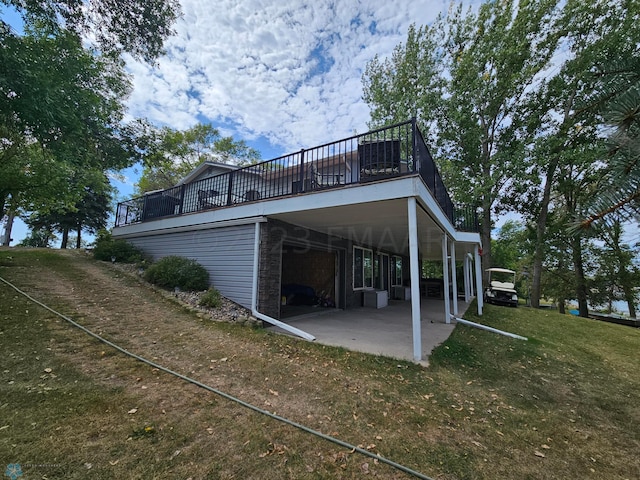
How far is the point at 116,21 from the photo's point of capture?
5828 mm

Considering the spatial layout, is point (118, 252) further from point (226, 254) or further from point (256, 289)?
point (256, 289)

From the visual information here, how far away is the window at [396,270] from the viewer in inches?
581

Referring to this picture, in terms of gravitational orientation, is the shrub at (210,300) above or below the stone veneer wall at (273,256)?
below

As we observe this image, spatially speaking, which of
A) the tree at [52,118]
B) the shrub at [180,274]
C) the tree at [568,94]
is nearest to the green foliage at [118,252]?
the tree at [52,118]

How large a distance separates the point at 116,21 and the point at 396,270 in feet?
47.4

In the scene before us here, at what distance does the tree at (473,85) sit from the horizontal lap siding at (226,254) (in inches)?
506

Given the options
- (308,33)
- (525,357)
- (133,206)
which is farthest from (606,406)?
(133,206)

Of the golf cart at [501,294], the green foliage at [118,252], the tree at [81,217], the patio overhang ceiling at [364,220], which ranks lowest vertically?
the golf cart at [501,294]

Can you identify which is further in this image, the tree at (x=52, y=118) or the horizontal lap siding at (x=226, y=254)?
the horizontal lap siding at (x=226, y=254)

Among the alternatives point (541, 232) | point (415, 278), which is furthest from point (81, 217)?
point (541, 232)

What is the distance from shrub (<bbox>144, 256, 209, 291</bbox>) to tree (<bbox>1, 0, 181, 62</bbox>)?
5.07 metres

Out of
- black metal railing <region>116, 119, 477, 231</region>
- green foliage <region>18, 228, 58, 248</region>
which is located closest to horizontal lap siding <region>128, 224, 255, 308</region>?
black metal railing <region>116, 119, 477, 231</region>

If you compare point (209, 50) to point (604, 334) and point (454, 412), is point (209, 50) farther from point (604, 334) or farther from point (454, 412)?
point (604, 334)

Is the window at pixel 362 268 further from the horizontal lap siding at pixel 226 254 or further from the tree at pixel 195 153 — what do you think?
the tree at pixel 195 153
